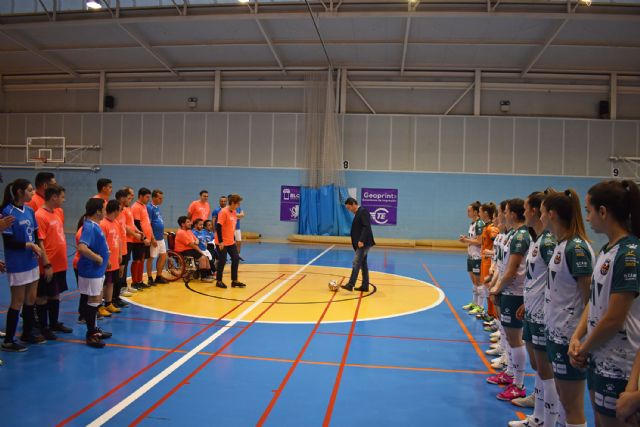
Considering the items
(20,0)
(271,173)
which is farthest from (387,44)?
(20,0)

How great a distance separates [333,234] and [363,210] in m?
11.7

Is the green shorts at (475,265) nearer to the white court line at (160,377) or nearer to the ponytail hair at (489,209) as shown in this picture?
the ponytail hair at (489,209)

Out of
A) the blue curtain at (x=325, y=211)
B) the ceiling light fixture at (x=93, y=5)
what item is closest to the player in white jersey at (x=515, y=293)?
the blue curtain at (x=325, y=211)

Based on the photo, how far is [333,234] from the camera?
2133 cm

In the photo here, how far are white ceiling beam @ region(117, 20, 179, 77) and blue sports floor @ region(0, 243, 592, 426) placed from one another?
14805mm

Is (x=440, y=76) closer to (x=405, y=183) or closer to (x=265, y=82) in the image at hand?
(x=405, y=183)

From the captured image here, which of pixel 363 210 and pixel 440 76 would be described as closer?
pixel 363 210

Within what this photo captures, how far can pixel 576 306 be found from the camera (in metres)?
2.84

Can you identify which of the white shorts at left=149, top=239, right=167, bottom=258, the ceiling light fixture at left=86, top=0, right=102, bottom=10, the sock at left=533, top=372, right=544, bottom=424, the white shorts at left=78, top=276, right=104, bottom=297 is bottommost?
the sock at left=533, top=372, right=544, bottom=424

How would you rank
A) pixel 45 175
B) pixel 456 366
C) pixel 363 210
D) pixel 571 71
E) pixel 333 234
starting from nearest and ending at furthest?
pixel 456 366 → pixel 45 175 → pixel 363 210 → pixel 571 71 → pixel 333 234

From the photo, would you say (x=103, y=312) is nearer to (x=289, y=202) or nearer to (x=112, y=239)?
(x=112, y=239)

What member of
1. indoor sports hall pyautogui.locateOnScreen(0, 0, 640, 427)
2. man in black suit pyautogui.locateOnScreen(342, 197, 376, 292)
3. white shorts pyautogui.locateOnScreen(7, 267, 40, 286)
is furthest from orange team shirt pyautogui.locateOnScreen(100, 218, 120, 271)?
man in black suit pyautogui.locateOnScreen(342, 197, 376, 292)

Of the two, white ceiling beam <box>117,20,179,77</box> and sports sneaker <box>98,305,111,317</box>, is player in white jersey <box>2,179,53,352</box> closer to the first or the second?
sports sneaker <box>98,305,111,317</box>

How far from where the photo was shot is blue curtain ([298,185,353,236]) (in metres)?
21.2
